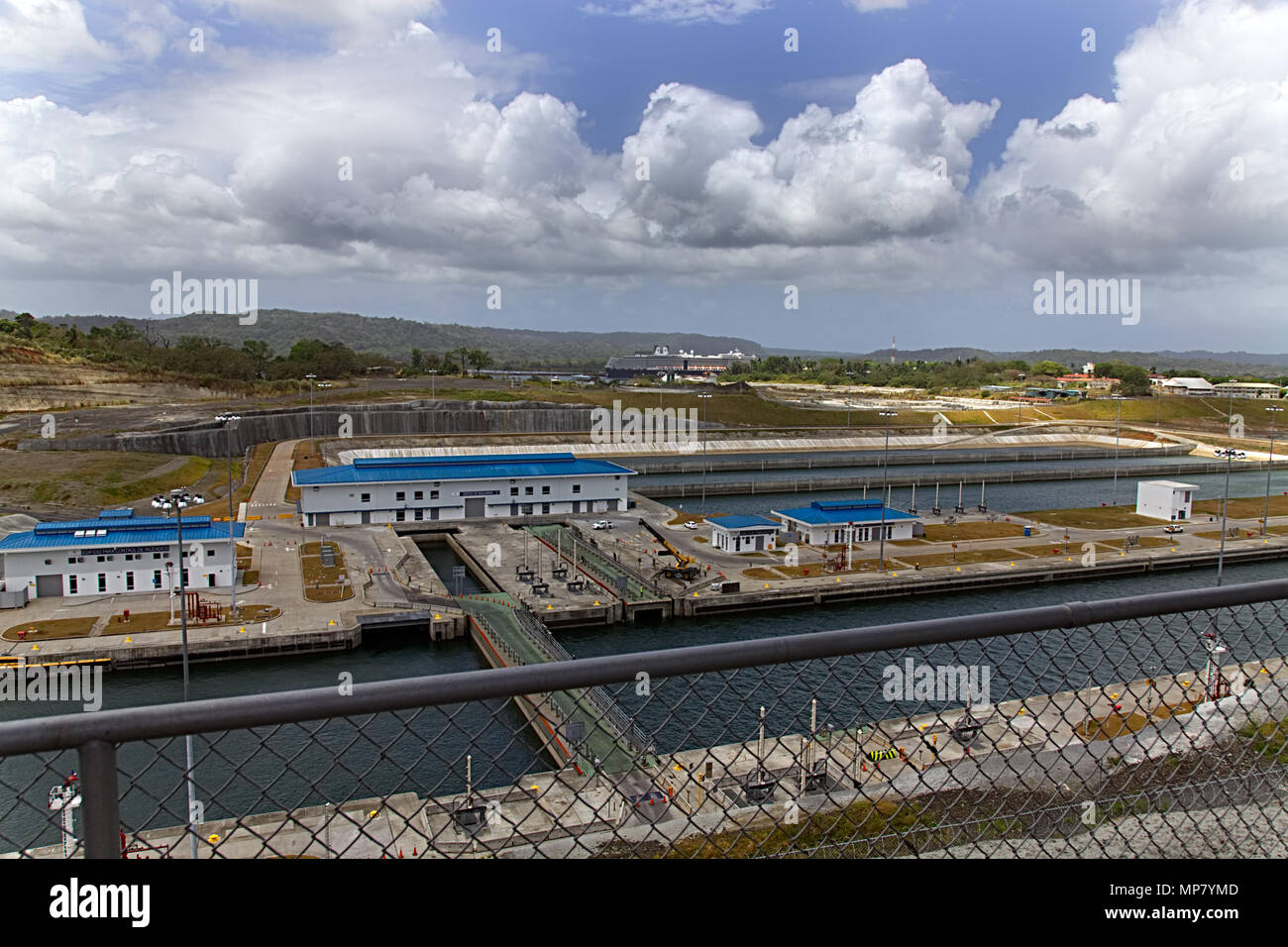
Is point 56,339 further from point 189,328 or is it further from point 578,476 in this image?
point 189,328

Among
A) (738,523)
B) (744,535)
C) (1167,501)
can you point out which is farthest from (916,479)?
(744,535)

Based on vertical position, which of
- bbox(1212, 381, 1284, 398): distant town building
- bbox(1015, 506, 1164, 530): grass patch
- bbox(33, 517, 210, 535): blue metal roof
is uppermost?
bbox(1212, 381, 1284, 398): distant town building

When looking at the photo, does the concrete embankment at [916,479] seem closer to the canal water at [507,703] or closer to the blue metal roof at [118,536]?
the canal water at [507,703]

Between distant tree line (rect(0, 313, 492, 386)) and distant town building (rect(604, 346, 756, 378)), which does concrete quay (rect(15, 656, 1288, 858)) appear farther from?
distant town building (rect(604, 346, 756, 378))

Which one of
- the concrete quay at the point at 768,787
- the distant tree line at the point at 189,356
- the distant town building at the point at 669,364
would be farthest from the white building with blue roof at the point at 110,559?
the distant town building at the point at 669,364

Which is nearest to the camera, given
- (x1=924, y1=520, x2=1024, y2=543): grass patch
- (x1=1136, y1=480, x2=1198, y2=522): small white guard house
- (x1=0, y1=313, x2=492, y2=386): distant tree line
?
(x1=924, y1=520, x2=1024, y2=543): grass patch

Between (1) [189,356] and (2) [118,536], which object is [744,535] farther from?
(1) [189,356]

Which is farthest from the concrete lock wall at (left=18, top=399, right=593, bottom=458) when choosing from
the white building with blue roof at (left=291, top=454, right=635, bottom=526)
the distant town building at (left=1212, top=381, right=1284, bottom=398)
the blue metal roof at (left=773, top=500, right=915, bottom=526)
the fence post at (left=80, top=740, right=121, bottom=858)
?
the distant town building at (left=1212, top=381, right=1284, bottom=398)
